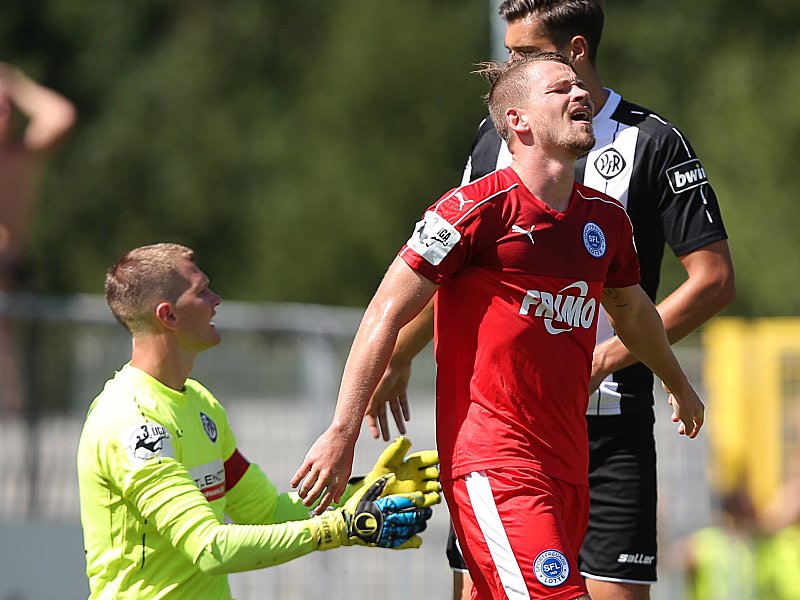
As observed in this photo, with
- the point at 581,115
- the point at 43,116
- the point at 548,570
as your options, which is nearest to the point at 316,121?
the point at 43,116

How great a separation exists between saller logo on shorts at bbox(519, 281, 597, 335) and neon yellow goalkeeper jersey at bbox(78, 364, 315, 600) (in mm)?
965

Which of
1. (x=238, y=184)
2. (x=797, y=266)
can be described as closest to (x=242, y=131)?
(x=238, y=184)

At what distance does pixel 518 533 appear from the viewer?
3.93 meters

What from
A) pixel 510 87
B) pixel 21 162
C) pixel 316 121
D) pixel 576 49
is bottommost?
pixel 510 87

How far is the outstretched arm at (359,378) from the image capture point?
3875 millimetres

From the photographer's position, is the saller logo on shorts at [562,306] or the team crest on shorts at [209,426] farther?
the team crest on shorts at [209,426]

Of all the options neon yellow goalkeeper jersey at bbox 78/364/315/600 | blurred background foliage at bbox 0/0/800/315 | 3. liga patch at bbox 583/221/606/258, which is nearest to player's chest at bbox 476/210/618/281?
Result: 3. liga patch at bbox 583/221/606/258

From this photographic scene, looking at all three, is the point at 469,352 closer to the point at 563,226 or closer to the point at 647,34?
the point at 563,226

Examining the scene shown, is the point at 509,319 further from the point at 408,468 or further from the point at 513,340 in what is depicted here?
the point at 408,468

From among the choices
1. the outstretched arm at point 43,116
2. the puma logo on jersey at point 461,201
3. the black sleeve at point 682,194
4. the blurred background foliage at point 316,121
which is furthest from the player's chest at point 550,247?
the blurred background foliage at point 316,121

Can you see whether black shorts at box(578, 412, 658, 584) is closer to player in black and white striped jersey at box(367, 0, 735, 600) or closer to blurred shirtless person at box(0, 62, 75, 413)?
player in black and white striped jersey at box(367, 0, 735, 600)

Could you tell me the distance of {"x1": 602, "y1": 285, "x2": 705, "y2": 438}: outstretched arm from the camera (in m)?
4.39

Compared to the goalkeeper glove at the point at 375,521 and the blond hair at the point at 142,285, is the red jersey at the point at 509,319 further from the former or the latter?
the blond hair at the point at 142,285

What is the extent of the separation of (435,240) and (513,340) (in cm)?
37
